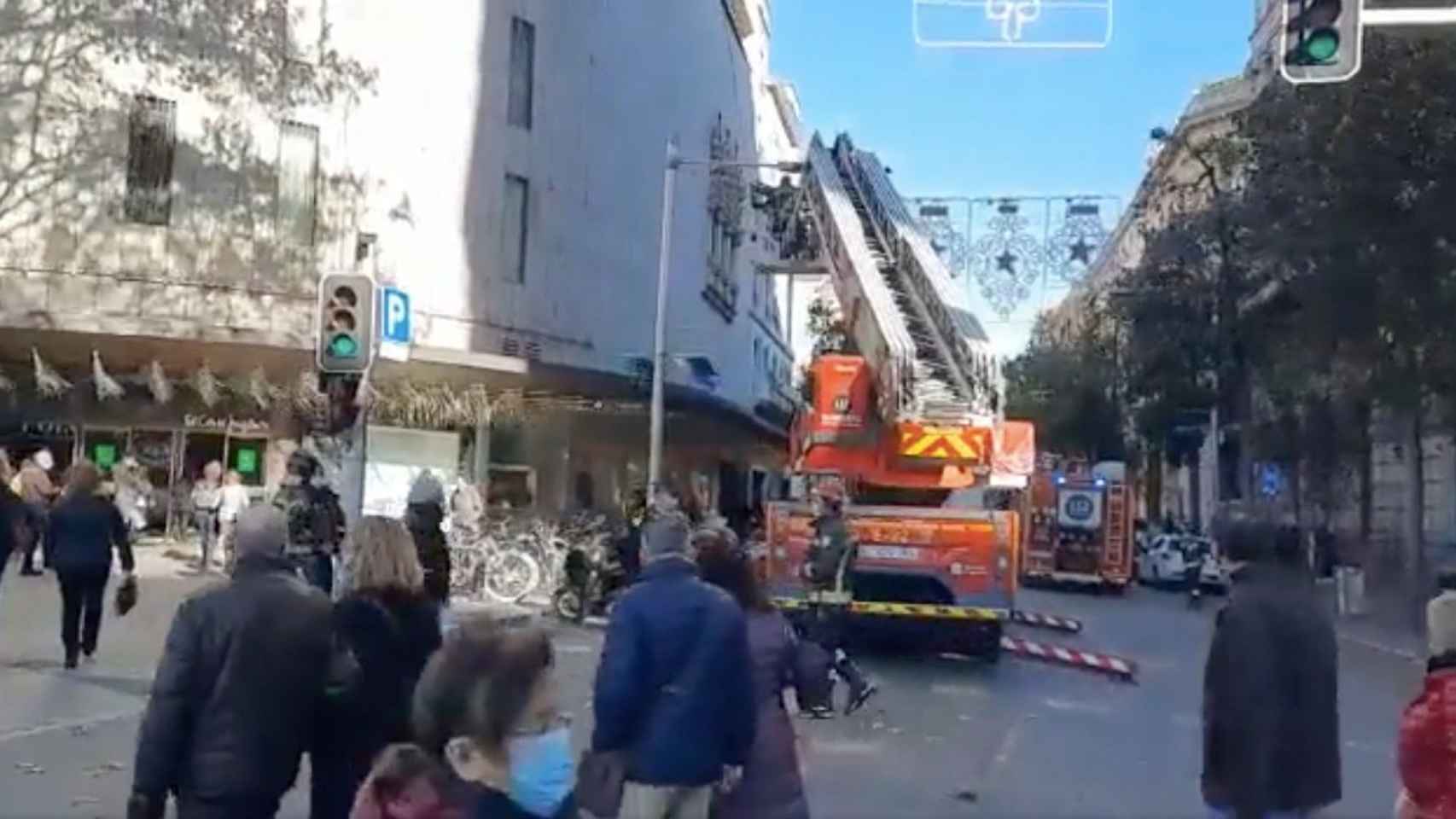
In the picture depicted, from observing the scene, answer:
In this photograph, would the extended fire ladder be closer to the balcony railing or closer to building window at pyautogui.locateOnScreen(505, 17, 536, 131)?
the balcony railing

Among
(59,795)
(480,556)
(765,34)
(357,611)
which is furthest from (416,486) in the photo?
(765,34)

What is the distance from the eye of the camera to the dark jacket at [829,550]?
16703 mm

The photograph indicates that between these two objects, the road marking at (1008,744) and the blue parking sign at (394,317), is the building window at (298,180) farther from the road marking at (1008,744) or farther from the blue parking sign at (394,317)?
the blue parking sign at (394,317)

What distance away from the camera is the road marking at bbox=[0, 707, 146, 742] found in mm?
11264

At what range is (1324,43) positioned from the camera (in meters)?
11.8

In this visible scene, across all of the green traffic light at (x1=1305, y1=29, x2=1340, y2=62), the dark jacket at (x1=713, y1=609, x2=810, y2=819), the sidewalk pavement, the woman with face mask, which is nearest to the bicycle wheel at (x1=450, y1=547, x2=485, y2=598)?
the sidewalk pavement

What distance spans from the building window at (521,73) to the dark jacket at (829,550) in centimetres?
1984

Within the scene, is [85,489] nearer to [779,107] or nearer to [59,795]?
[59,795]

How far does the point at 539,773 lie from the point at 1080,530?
37.0 metres

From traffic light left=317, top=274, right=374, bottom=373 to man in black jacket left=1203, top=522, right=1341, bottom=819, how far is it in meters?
6.11

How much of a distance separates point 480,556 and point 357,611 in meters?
18.4

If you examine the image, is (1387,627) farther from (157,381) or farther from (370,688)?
(370,688)

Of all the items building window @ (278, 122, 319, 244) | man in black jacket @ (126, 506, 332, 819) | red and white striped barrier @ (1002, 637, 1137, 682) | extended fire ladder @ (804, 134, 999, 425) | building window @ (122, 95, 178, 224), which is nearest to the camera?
man in black jacket @ (126, 506, 332, 819)

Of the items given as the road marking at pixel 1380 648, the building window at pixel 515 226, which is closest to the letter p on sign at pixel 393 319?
the road marking at pixel 1380 648
